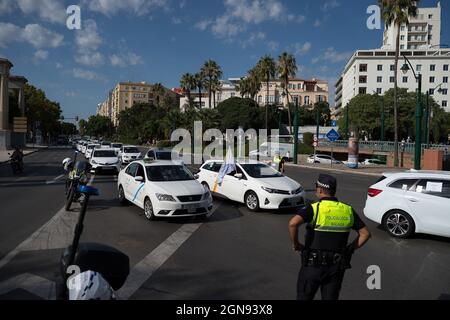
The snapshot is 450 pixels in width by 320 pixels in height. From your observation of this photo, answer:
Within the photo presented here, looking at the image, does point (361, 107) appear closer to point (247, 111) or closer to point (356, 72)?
point (247, 111)

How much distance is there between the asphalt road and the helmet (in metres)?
1.84

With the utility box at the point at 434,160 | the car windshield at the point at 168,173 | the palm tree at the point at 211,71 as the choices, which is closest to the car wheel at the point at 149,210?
the car windshield at the point at 168,173

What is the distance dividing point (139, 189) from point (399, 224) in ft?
20.6

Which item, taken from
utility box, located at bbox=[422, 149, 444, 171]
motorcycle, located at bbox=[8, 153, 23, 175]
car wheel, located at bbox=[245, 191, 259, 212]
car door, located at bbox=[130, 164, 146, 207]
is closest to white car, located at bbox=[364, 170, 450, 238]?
car wheel, located at bbox=[245, 191, 259, 212]

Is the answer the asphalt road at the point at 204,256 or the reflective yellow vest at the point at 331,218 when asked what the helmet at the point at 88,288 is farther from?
the reflective yellow vest at the point at 331,218

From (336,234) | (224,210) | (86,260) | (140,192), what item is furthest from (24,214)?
(336,234)

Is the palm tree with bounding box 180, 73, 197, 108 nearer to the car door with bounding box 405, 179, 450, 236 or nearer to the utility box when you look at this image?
the utility box

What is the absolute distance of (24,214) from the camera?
10711mm

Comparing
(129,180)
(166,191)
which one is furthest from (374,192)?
(129,180)

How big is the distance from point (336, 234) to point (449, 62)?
115 meters

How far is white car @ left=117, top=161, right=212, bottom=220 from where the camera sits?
9.64 meters

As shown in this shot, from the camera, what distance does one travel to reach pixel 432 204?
27.1 feet

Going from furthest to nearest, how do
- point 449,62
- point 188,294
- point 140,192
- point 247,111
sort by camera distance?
point 449,62 < point 247,111 < point 140,192 < point 188,294

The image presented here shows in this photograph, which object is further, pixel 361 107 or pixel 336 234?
pixel 361 107
